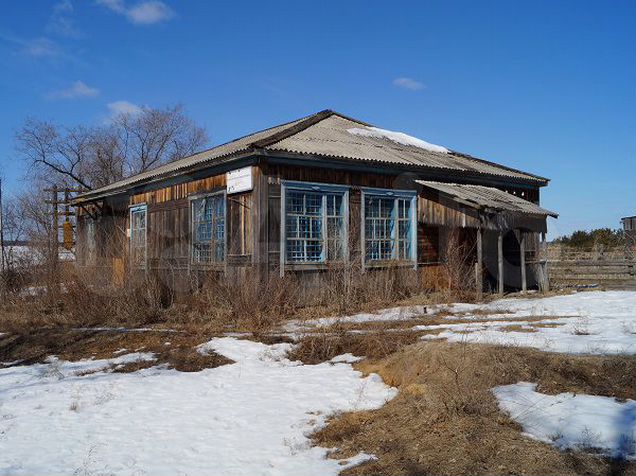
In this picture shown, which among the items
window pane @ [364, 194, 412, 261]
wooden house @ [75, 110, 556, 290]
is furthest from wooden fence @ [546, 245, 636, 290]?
window pane @ [364, 194, 412, 261]

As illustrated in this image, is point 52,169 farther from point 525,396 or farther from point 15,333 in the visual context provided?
point 525,396

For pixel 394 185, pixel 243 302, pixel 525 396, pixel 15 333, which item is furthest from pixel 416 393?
pixel 394 185

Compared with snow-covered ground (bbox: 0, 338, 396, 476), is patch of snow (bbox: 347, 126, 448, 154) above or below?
above

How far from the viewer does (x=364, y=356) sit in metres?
8.27

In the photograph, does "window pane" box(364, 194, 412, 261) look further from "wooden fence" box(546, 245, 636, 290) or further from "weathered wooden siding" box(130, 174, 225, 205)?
"wooden fence" box(546, 245, 636, 290)

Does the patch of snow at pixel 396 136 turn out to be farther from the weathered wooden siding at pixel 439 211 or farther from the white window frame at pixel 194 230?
the white window frame at pixel 194 230

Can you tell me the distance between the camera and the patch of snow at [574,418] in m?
4.43

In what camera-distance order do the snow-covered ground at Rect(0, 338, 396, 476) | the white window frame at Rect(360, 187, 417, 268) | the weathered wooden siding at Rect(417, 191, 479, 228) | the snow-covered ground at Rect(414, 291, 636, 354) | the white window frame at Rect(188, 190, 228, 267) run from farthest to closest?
the weathered wooden siding at Rect(417, 191, 479, 228) < the white window frame at Rect(360, 187, 417, 268) < the white window frame at Rect(188, 190, 228, 267) < the snow-covered ground at Rect(414, 291, 636, 354) < the snow-covered ground at Rect(0, 338, 396, 476)

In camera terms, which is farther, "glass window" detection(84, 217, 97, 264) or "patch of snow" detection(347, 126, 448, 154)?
"glass window" detection(84, 217, 97, 264)

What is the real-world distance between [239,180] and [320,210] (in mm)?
2196

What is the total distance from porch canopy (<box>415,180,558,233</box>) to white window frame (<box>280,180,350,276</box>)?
8.96 feet

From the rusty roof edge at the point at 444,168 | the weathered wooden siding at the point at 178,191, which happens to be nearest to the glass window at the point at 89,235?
the weathered wooden siding at the point at 178,191

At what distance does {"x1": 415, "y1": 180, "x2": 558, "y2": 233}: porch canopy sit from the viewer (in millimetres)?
14906

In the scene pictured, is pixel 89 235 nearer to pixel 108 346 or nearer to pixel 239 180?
pixel 239 180
